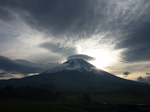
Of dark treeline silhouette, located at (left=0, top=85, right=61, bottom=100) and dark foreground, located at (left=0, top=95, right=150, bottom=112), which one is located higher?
dark treeline silhouette, located at (left=0, top=85, right=61, bottom=100)

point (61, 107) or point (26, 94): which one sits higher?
point (26, 94)

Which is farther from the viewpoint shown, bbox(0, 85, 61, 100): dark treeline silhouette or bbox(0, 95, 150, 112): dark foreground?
bbox(0, 85, 61, 100): dark treeline silhouette

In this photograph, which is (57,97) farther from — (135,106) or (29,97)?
(135,106)

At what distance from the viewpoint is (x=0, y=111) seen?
5469 cm

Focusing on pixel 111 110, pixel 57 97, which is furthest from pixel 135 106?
pixel 57 97

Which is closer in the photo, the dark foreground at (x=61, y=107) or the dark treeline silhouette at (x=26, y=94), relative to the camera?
the dark foreground at (x=61, y=107)

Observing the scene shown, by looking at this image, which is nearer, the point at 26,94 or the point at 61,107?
the point at 61,107

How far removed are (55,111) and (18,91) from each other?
74383 millimetres

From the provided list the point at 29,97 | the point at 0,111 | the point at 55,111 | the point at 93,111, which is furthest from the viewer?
the point at 29,97

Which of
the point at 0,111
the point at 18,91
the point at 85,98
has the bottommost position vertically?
the point at 0,111

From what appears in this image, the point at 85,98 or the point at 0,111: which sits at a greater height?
the point at 85,98

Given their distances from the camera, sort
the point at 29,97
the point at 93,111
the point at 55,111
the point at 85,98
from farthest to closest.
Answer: the point at 29,97
the point at 85,98
the point at 93,111
the point at 55,111

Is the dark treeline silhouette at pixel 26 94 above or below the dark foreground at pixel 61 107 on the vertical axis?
above

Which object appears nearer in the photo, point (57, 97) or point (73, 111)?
point (73, 111)
